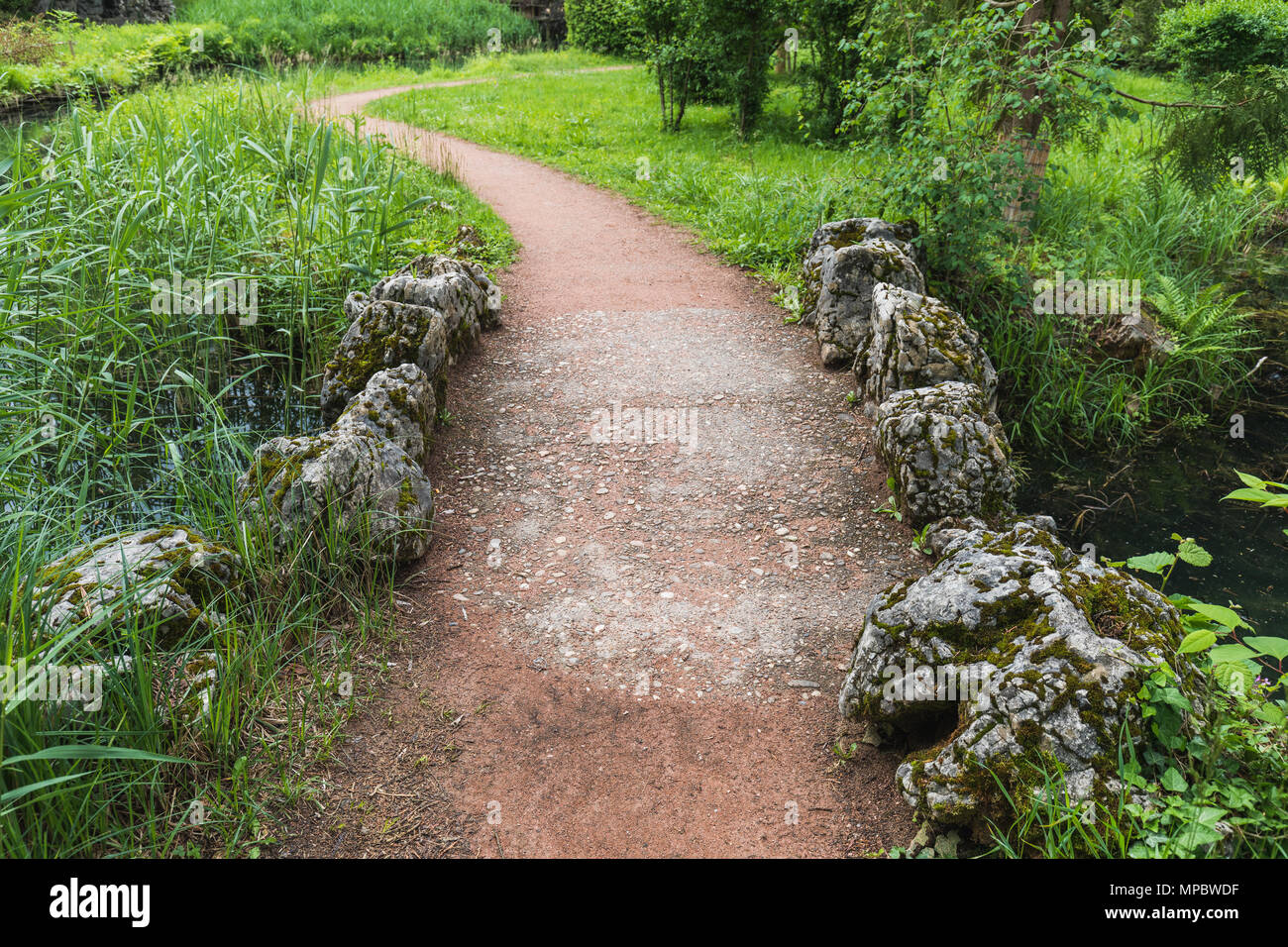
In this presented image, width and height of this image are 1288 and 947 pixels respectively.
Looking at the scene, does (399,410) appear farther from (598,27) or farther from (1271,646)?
(598,27)

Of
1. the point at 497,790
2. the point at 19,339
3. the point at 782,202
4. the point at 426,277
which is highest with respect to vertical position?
the point at 782,202

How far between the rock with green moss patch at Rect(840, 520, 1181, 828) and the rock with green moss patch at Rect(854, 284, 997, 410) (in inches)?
79.7

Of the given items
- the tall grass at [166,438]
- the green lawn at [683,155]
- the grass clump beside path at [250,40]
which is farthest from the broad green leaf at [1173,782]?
the grass clump beside path at [250,40]

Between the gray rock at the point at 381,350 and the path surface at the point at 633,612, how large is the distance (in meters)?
0.46

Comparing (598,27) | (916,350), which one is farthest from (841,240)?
(598,27)

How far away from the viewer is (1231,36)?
10383 mm

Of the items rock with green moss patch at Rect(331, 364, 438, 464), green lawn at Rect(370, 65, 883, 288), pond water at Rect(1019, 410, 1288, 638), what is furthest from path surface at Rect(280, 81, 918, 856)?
green lawn at Rect(370, 65, 883, 288)

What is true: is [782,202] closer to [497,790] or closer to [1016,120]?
[1016,120]

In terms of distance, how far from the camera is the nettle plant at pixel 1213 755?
239cm

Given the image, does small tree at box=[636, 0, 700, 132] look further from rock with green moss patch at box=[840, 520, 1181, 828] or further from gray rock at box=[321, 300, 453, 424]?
rock with green moss patch at box=[840, 520, 1181, 828]

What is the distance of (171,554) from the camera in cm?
354

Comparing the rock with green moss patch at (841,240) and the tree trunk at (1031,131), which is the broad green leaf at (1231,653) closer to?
the tree trunk at (1031,131)
